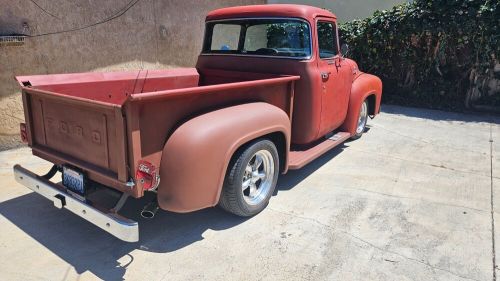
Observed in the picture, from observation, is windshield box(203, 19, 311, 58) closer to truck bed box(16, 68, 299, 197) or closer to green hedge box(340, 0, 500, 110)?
truck bed box(16, 68, 299, 197)

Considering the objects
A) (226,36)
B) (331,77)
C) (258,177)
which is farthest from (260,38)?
(258,177)

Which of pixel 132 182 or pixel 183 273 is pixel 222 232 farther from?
pixel 132 182

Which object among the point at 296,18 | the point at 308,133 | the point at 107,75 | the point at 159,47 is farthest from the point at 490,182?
the point at 159,47

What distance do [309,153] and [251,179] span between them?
101 cm

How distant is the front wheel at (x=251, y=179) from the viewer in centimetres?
322

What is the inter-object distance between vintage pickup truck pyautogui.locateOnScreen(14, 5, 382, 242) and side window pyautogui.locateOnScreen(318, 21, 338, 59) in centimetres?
2

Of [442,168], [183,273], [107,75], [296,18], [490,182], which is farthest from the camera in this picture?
[442,168]

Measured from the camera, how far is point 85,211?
2.80m

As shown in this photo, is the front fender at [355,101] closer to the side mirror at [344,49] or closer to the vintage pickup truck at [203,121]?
the vintage pickup truck at [203,121]

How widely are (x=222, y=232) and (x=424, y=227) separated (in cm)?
185

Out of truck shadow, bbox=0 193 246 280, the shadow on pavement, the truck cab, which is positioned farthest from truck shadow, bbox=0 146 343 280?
the shadow on pavement

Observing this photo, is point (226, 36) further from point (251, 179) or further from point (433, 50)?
point (433, 50)

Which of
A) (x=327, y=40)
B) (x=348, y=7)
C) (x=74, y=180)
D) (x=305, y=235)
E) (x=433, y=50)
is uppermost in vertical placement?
(x=348, y=7)

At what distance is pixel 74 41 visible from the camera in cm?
576
